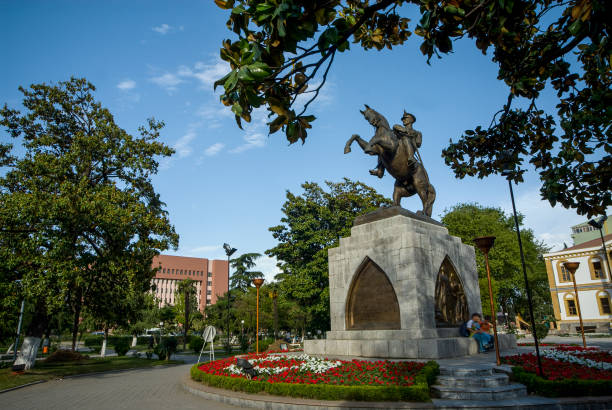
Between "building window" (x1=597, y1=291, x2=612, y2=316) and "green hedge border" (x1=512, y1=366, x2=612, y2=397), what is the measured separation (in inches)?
1569

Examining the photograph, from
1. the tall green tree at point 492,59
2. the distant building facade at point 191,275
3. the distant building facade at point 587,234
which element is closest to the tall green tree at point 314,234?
the tall green tree at point 492,59

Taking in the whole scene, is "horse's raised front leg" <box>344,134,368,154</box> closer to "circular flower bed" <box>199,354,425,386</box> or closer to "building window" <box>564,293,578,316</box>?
"circular flower bed" <box>199,354,425,386</box>

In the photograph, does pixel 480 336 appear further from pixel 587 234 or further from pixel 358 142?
pixel 587 234

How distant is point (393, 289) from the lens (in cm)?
1020

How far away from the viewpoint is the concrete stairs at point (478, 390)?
20.9 ft

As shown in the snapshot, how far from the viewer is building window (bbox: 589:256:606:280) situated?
38156mm

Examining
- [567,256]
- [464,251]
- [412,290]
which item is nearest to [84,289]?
[412,290]

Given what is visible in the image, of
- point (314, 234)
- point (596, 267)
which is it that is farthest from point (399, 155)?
point (596, 267)

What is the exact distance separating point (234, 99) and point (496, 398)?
6.96 m

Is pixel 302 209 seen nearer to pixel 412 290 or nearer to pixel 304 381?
pixel 412 290

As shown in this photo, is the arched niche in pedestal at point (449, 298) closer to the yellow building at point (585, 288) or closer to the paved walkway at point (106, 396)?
the paved walkway at point (106, 396)

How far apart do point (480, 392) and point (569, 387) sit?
4.92ft

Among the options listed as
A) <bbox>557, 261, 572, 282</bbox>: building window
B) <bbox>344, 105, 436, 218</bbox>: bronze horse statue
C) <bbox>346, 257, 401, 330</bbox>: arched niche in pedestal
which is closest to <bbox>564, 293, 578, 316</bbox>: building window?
<bbox>557, 261, 572, 282</bbox>: building window

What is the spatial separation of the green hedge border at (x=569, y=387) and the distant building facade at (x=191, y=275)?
3773 inches
